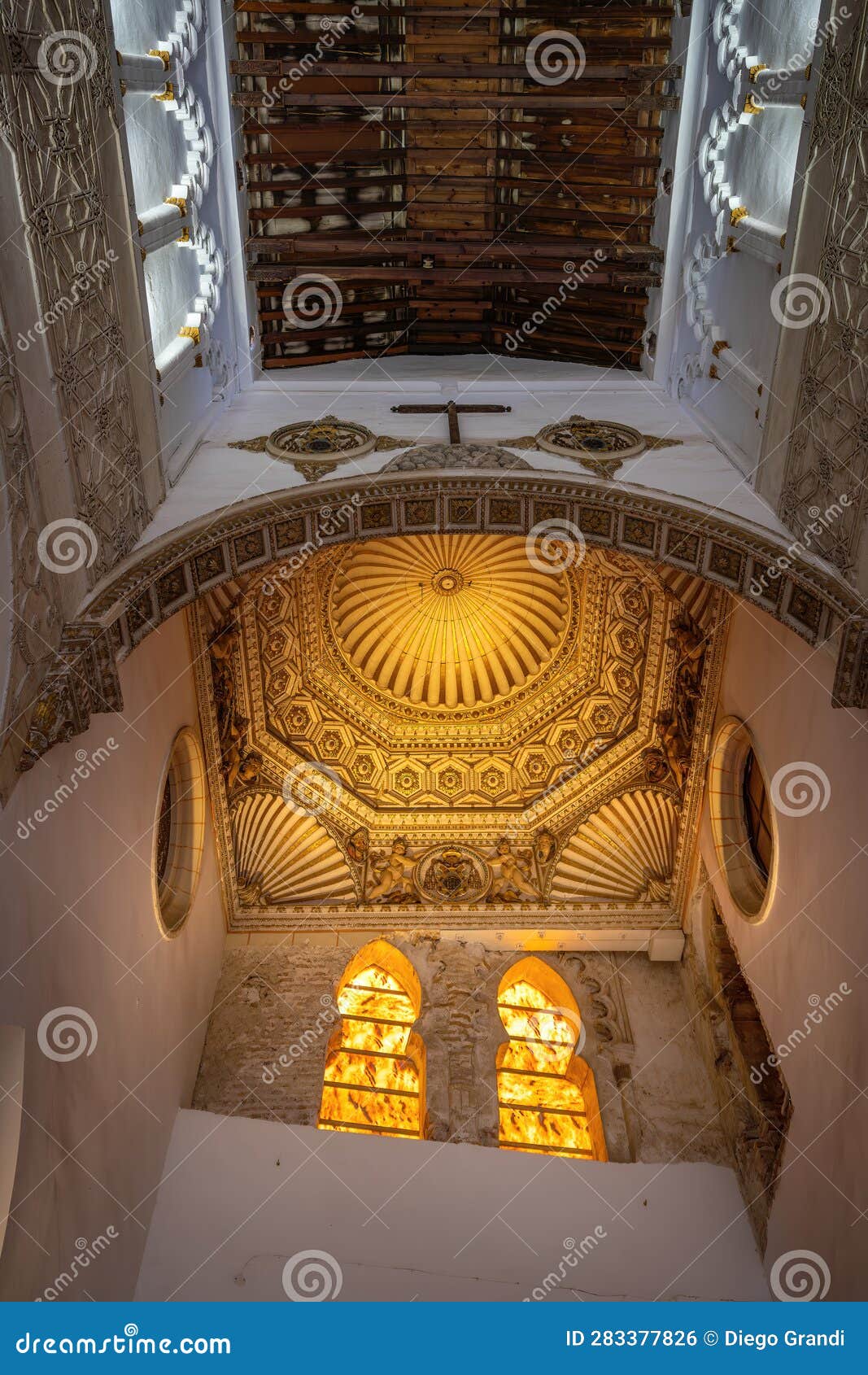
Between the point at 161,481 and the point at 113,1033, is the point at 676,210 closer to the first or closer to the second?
the point at 161,481

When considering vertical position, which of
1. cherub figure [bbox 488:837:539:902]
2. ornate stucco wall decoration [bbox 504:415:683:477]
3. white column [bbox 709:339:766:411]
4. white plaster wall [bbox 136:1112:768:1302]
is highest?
white column [bbox 709:339:766:411]

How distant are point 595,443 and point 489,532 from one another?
1.13m

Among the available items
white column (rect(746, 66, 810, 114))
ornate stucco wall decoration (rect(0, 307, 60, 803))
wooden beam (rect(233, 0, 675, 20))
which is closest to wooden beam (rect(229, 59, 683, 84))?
wooden beam (rect(233, 0, 675, 20))

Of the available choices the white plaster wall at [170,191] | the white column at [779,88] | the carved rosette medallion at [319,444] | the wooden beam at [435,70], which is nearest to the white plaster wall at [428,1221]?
the carved rosette medallion at [319,444]

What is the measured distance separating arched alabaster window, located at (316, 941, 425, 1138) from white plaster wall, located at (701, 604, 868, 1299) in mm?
3371

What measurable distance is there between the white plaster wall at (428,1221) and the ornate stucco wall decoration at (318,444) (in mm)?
5592

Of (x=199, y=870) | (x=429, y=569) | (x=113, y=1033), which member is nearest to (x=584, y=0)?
(x=429, y=569)

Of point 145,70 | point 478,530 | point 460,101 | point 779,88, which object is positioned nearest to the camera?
point 145,70

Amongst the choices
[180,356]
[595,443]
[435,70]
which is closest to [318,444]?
[180,356]

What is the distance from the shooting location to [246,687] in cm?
1032

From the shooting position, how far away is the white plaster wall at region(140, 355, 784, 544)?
7340mm

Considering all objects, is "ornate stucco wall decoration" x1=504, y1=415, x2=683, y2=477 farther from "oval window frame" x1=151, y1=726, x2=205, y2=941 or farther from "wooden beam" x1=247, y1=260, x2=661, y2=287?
"oval window frame" x1=151, y1=726, x2=205, y2=941

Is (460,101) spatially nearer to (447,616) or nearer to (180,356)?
(180,356)

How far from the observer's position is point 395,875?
11.2m
